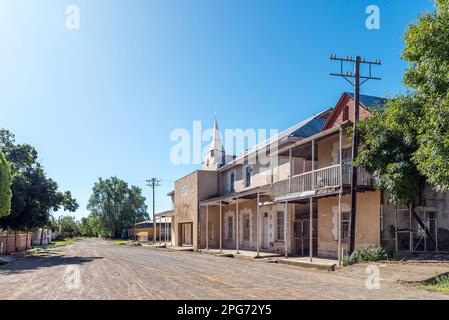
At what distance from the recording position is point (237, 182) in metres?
35.8

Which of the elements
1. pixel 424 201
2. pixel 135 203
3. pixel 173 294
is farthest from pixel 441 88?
pixel 135 203

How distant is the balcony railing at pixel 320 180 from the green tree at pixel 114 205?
81634 millimetres

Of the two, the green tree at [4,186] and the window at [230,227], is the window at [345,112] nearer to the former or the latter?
the window at [230,227]

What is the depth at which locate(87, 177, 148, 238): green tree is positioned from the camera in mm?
103250

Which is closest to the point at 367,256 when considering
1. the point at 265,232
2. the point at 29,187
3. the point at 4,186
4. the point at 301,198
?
the point at 301,198

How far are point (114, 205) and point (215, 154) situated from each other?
63846 mm

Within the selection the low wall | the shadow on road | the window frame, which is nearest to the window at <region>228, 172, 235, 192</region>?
the window frame

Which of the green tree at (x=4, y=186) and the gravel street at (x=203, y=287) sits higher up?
the green tree at (x=4, y=186)

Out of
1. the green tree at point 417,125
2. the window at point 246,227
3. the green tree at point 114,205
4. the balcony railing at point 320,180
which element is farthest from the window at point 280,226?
the green tree at point 114,205

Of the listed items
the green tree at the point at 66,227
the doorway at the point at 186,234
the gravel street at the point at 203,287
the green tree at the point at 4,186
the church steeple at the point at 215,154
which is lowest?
the green tree at the point at 66,227

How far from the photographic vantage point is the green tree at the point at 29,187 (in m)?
35.2

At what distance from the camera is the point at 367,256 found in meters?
18.4

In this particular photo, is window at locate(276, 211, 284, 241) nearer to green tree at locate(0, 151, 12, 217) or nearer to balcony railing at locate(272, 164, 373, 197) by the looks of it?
balcony railing at locate(272, 164, 373, 197)

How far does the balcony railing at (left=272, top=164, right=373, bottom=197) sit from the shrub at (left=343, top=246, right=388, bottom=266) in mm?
2770
